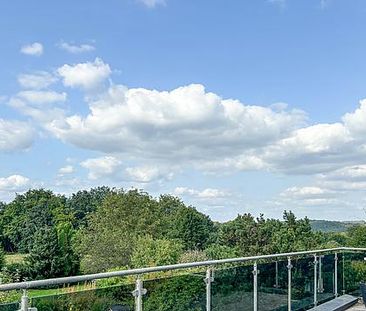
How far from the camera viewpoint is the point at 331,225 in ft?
97.0

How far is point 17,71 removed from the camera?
2527cm

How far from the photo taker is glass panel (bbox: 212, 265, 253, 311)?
5152mm

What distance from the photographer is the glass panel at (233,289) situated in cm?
515

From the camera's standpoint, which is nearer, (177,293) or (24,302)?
(24,302)

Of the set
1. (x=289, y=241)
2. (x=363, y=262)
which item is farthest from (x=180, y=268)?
(x=289, y=241)

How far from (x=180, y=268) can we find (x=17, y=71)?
73.8ft

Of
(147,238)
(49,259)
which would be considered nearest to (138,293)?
(147,238)

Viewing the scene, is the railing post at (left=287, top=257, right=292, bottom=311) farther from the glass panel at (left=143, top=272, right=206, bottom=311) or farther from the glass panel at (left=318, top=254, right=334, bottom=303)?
the glass panel at (left=143, top=272, right=206, bottom=311)

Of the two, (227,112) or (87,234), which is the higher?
(227,112)

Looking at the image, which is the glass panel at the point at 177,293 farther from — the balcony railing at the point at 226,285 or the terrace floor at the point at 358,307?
the terrace floor at the point at 358,307

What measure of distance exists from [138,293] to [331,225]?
27.0m

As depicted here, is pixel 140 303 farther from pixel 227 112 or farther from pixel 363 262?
pixel 227 112

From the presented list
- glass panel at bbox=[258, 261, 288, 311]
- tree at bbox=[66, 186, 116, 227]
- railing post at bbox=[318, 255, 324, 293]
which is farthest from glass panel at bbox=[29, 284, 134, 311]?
tree at bbox=[66, 186, 116, 227]

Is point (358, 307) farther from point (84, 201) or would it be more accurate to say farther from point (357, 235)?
point (84, 201)
